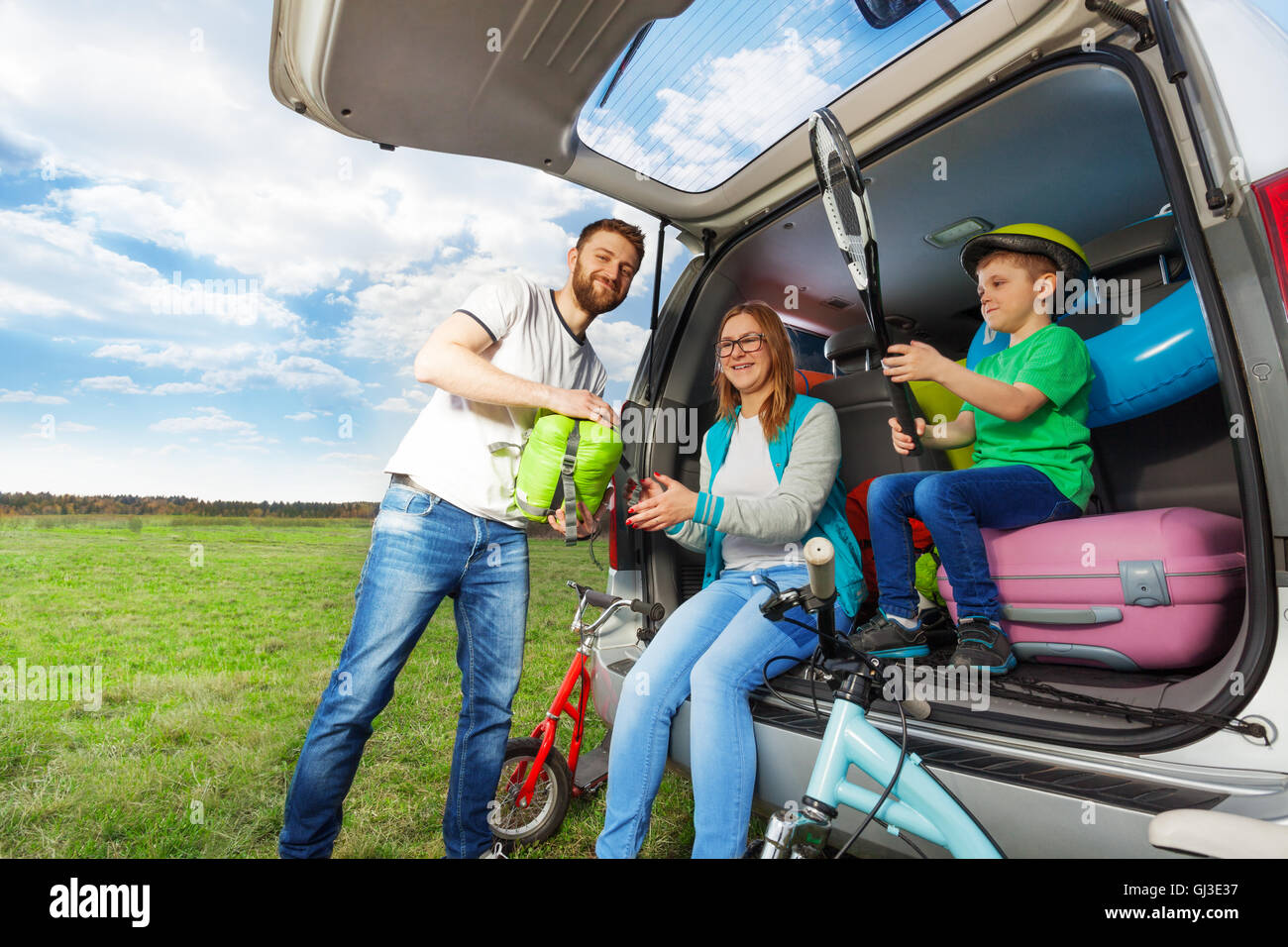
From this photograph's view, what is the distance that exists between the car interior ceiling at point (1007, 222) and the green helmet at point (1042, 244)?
34 cm

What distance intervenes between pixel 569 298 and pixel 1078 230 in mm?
2411

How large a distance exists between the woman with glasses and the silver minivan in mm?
113

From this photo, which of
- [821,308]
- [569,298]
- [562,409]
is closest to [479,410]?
[562,409]

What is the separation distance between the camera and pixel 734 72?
1757mm

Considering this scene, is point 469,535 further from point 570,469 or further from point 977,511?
point 977,511

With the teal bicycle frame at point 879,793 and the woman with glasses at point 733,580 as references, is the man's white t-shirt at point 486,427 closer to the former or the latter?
the woman with glasses at point 733,580

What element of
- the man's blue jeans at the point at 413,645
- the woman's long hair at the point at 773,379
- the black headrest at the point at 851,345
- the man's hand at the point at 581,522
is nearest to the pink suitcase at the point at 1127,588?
the woman's long hair at the point at 773,379

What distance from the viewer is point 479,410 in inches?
72.5

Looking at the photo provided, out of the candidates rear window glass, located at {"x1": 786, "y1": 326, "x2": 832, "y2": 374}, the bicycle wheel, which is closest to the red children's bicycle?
the bicycle wheel

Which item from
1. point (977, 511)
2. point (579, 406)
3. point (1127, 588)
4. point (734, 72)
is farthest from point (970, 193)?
point (579, 406)

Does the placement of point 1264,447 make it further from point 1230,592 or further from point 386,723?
point 386,723

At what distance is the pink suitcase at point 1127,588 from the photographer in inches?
57.5

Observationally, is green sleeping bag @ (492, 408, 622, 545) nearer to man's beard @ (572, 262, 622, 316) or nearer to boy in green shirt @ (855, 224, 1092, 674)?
man's beard @ (572, 262, 622, 316)
